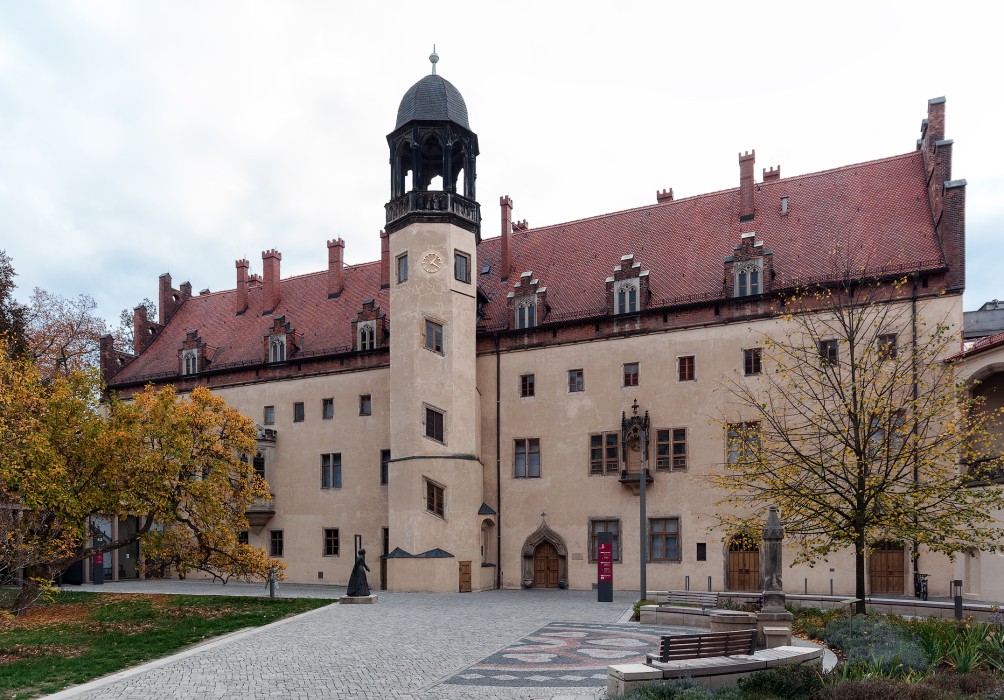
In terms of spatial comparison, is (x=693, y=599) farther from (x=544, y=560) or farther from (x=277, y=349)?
(x=277, y=349)

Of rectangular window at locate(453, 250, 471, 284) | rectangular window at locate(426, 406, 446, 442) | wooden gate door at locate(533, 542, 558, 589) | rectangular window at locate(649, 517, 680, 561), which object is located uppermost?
rectangular window at locate(453, 250, 471, 284)

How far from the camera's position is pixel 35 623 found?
85.6 feet

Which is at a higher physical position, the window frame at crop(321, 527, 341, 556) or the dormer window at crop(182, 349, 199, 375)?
the dormer window at crop(182, 349, 199, 375)

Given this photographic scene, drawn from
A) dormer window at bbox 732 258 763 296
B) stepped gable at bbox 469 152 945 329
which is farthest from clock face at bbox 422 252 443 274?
dormer window at bbox 732 258 763 296

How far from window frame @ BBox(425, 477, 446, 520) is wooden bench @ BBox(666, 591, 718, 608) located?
12.6 m

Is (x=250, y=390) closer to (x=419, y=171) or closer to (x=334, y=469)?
(x=334, y=469)

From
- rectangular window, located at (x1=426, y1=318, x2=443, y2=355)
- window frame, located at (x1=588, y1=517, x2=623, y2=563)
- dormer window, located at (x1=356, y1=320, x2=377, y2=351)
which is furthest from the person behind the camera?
dormer window, located at (x1=356, y1=320, x2=377, y2=351)

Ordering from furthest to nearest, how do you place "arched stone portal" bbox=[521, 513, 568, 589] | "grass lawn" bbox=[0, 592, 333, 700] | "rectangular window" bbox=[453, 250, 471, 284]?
"rectangular window" bbox=[453, 250, 471, 284] → "arched stone portal" bbox=[521, 513, 568, 589] → "grass lawn" bbox=[0, 592, 333, 700]

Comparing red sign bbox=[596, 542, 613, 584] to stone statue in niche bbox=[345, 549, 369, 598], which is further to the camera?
stone statue in niche bbox=[345, 549, 369, 598]

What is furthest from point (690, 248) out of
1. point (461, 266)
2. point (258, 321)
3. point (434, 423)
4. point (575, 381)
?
point (258, 321)

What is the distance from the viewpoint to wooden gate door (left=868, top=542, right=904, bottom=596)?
3186 cm

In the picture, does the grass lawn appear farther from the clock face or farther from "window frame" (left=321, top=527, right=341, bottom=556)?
the clock face

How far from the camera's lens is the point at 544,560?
126ft

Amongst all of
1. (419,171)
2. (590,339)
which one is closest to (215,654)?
(590,339)
